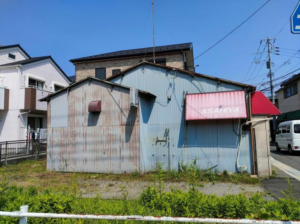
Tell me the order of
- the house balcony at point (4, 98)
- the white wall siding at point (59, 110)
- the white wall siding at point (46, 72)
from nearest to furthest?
the white wall siding at point (59, 110)
the house balcony at point (4, 98)
the white wall siding at point (46, 72)

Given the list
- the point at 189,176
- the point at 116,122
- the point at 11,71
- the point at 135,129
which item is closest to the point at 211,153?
the point at 189,176

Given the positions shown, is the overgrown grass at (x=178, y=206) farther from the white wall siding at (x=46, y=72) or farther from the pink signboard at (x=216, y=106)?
the white wall siding at (x=46, y=72)

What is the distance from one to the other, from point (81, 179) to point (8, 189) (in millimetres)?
3821

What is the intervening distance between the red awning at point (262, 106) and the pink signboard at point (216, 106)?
0.96 m

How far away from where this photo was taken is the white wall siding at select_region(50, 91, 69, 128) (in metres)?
9.84

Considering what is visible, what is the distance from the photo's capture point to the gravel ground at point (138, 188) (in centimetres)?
626

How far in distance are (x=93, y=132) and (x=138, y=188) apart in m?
3.65

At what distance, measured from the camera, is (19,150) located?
12.5m

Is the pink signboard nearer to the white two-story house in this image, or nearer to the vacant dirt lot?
the vacant dirt lot

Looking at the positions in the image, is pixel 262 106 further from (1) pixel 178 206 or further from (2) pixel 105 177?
(2) pixel 105 177

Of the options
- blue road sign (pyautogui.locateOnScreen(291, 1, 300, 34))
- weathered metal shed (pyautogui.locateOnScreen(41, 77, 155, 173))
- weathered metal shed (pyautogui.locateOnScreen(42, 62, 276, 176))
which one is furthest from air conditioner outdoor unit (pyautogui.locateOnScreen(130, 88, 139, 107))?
blue road sign (pyautogui.locateOnScreen(291, 1, 300, 34))

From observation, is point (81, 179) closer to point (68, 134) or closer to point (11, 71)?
point (68, 134)

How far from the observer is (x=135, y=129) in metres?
8.64

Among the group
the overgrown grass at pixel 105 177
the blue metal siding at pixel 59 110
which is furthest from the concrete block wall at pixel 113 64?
the overgrown grass at pixel 105 177
